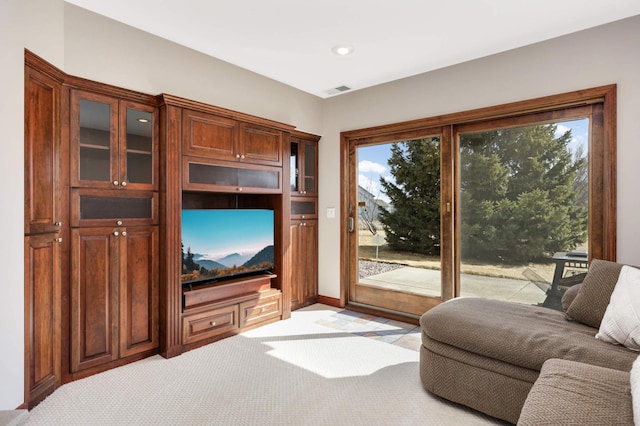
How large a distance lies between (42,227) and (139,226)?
0.68 metres

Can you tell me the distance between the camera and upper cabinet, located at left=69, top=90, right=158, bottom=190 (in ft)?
8.28

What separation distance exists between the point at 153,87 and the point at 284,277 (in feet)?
7.31

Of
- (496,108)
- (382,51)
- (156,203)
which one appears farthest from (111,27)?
(496,108)

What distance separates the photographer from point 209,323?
10.5 feet

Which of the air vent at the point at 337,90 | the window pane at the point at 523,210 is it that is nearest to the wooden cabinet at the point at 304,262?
the air vent at the point at 337,90

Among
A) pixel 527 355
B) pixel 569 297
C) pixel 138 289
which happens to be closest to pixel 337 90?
pixel 138 289

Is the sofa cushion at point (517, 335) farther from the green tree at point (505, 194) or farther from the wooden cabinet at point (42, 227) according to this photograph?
the wooden cabinet at point (42, 227)

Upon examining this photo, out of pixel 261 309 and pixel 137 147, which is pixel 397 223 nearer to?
pixel 261 309

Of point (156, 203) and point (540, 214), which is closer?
point (156, 203)

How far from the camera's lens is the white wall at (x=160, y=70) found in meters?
2.55

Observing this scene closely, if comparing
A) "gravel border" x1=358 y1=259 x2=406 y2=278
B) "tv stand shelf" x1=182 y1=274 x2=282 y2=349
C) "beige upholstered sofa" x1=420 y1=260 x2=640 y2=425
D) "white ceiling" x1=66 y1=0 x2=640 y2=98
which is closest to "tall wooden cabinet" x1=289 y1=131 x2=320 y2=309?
"tv stand shelf" x1=182 y1=274 x2=282 y2=349

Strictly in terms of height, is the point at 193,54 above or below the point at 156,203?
above

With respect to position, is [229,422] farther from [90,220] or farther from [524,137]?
[524,137]

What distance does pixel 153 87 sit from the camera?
9.65 ft
